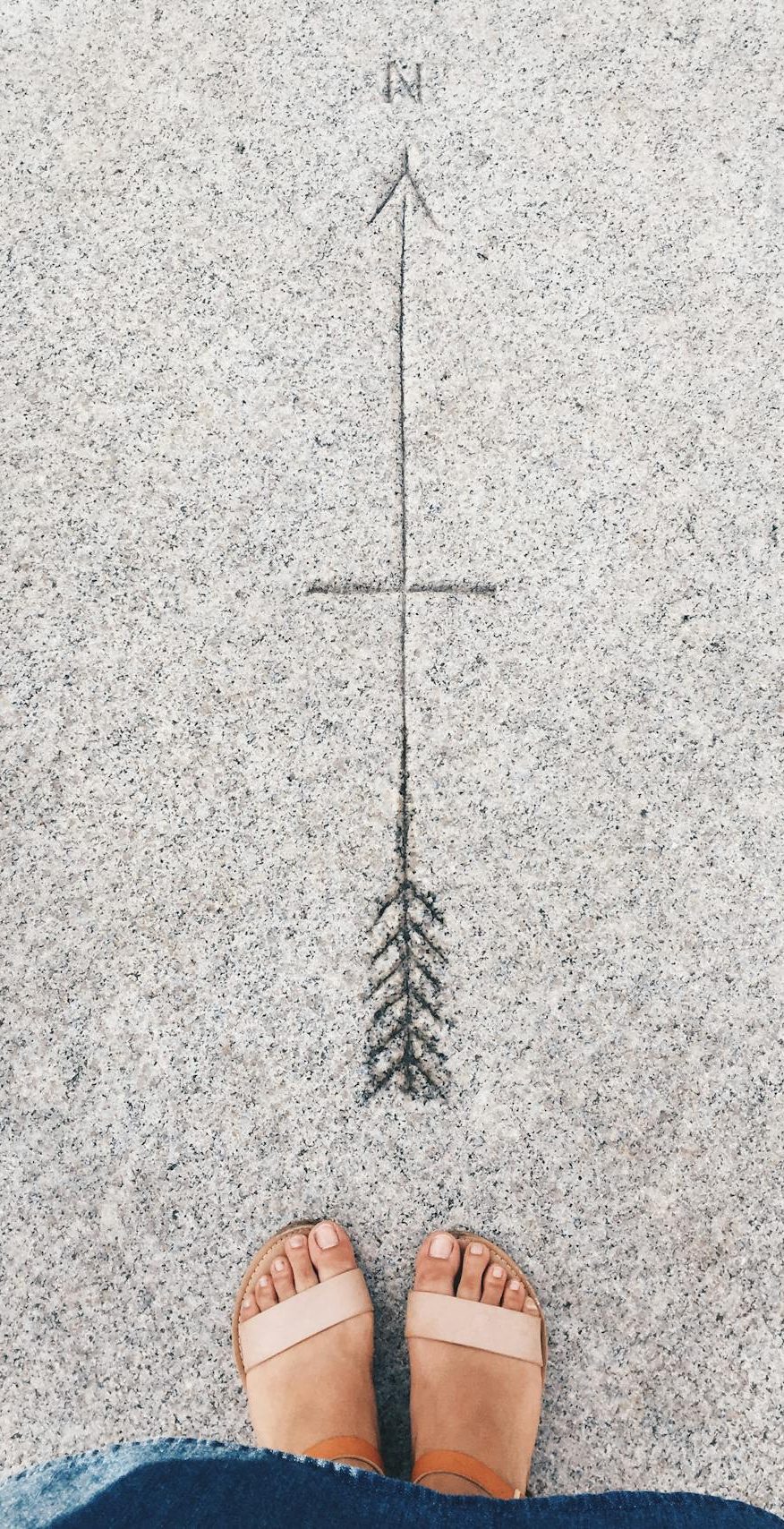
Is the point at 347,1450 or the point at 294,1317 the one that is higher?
the point at 294,1317

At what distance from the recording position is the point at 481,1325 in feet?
3.21

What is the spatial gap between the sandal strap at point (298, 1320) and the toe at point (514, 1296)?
16 centimetres

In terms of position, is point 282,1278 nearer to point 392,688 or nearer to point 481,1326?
point 481,1326

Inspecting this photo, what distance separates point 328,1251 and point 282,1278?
7 centimetres

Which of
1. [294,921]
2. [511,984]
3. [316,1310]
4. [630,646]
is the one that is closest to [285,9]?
[630,646]

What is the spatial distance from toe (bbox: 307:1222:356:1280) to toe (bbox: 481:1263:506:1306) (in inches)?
6.0

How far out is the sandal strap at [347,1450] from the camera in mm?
940

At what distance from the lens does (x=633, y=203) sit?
112cm

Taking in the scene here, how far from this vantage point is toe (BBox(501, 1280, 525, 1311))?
98 cm

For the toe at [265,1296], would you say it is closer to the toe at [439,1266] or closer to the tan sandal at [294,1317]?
the tan sandal at [294,1317]

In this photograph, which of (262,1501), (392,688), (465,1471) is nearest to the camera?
(262,1501)

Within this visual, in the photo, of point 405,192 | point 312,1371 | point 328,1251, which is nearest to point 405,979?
point 328,1251

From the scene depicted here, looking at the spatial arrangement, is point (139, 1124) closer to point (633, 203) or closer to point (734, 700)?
point (734, 700)

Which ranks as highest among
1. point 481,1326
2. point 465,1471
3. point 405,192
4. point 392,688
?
point 405,192
